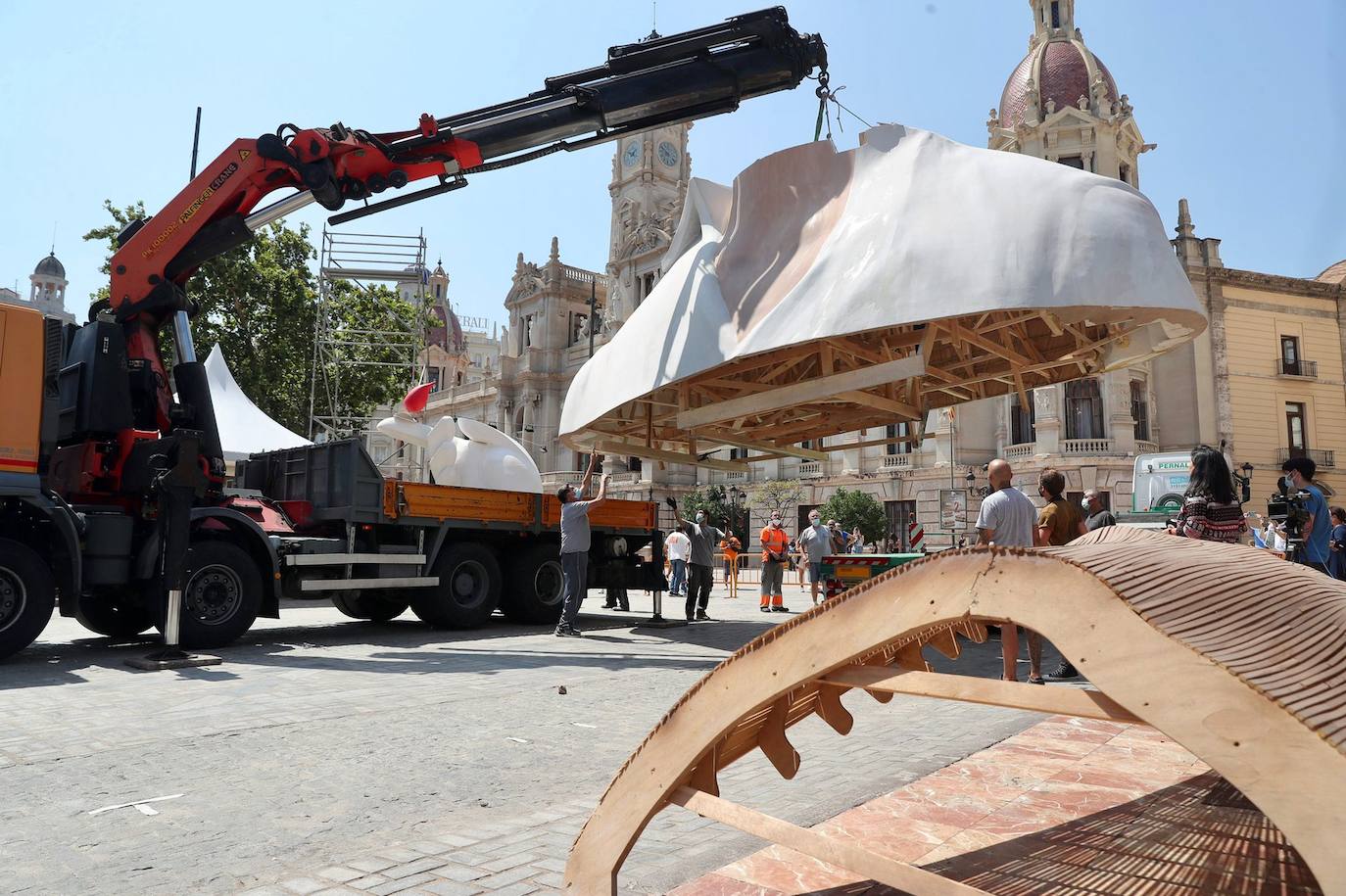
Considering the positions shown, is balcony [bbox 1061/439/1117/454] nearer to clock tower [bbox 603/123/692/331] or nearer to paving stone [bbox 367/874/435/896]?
clock tower [bbox 603/123/692/331]

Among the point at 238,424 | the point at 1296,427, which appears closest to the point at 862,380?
the point at 238,424

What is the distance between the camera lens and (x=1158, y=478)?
69.4 ft

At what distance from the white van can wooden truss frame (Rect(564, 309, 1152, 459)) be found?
37.4 feet

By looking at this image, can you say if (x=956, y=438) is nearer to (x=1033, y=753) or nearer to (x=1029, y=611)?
(x=1033, y=753)

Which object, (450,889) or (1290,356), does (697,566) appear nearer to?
(450,889)

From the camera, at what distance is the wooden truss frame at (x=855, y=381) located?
8555mm

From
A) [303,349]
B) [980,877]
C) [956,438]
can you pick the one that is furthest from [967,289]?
[956,438]

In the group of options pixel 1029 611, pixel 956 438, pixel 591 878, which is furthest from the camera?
pixel 956 438

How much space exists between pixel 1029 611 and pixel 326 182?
36.3 ft

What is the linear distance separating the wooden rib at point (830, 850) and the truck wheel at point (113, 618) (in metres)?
10.3

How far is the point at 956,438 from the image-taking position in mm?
37594

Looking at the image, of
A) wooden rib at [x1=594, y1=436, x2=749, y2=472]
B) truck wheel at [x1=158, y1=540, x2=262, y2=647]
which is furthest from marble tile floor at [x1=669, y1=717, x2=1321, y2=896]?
truck wheel at [x1=158, y1=540, x2=262, y2=647]

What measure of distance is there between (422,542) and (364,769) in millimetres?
7016

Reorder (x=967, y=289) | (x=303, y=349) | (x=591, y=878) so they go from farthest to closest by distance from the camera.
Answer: (x=303, y=349)
(x=967, y=289)
(x=591, y=878)
